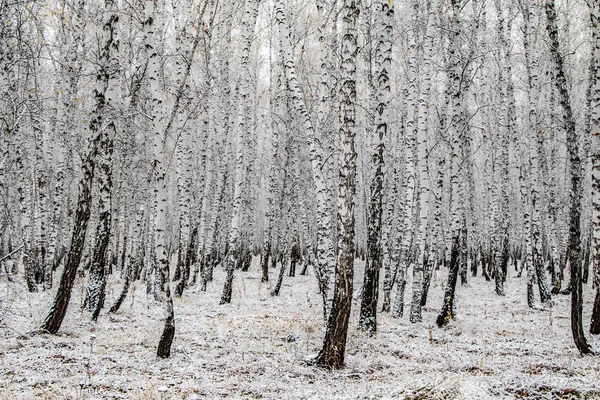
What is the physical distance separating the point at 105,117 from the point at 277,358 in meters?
5.48

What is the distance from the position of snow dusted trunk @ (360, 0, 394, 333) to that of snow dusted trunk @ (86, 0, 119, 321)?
505cm

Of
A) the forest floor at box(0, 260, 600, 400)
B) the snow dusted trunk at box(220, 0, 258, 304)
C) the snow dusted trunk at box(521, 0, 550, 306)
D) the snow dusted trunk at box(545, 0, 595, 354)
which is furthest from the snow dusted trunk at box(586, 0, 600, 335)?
the snow dusted trunk at box(220, 0, 258, 304)

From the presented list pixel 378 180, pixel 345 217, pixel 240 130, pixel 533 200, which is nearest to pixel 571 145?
pixel 378 180

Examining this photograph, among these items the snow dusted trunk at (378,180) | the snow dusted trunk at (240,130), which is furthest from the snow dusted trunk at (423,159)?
the snow dusted trunk at (240,130)

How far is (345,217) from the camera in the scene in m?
6.17

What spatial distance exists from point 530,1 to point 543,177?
754 centimetres

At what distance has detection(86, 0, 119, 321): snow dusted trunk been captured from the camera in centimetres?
775

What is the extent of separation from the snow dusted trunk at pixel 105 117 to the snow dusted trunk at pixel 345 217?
4.37 meters

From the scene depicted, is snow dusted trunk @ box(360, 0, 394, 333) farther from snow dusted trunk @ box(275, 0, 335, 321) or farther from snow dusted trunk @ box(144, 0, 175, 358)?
snow dusted trunk @ box(144, 0, 175, 358)

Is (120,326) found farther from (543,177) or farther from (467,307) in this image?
(543,177)

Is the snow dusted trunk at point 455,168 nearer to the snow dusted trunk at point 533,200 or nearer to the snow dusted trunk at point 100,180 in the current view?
the snow dusted trunk at point 533,200

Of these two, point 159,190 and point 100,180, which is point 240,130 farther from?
point 159,190

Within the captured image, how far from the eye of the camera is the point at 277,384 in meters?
5.54

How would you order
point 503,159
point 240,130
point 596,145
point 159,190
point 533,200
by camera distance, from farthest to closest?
point 503,159
point 533,200
point 240,130
point 596,145
point 159,190
